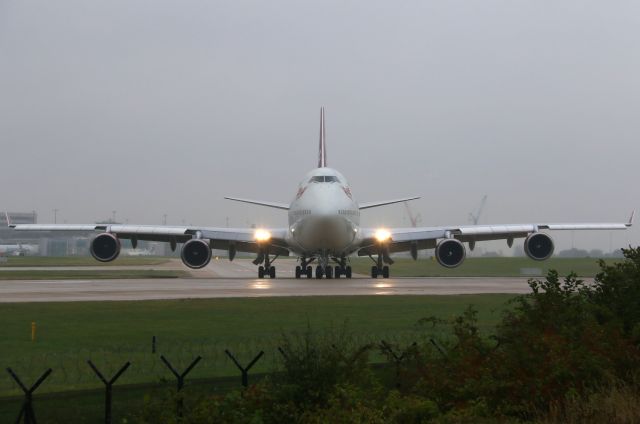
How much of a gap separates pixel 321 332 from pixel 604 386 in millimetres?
8634

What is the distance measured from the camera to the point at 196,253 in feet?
159

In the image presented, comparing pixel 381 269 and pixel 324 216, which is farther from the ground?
pixel 324 216

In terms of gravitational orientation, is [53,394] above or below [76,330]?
below

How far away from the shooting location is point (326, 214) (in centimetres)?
4556

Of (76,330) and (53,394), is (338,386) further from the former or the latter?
(76,330)

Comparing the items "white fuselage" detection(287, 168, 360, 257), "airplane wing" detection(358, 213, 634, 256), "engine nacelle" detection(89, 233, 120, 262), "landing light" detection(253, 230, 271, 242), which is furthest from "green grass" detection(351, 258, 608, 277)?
"engine nacelle" detection(89, 233, 120, 262)

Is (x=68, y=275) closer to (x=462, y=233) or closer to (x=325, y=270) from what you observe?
(x=325, y=270)

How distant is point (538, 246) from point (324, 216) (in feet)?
43.1

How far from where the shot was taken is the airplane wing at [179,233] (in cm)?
4928

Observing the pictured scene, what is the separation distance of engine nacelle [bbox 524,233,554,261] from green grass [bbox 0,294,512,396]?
1766 centimetres

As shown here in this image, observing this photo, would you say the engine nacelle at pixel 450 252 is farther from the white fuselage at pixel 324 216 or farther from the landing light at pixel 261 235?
the landing light at pixel 261 235

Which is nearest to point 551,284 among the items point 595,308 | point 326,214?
point 595,308

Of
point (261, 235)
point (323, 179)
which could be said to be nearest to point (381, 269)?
point (261, 235)

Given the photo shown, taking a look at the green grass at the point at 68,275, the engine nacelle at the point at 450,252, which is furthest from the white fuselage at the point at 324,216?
the green grass at the point at 68,275
